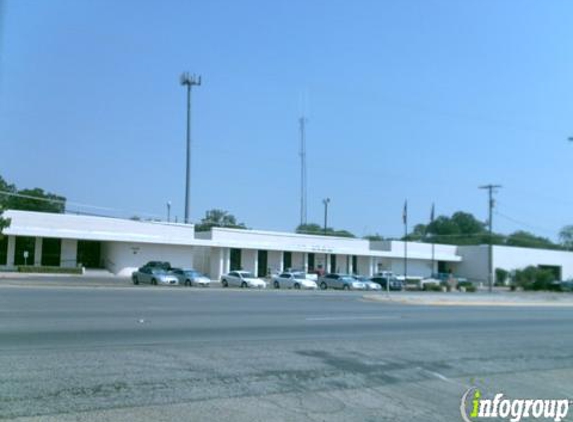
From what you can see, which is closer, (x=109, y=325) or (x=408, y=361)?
(x=408, y=361)

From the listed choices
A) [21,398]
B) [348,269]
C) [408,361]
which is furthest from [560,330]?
[348,269]

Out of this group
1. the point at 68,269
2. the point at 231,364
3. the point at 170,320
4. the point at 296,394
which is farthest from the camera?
the point at 68,269

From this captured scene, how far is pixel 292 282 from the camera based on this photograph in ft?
180

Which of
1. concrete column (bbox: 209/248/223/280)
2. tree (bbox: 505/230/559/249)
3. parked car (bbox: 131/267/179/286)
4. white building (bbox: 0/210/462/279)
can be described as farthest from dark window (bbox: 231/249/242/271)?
tree (bbox: 505/230/559/249)

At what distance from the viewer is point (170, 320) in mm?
17188

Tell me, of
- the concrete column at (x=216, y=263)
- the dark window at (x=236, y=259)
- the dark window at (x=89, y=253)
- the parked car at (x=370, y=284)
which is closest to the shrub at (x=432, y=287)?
the parked car at (x=370, y=284)

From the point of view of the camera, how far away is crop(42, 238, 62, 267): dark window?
5759 centimetres

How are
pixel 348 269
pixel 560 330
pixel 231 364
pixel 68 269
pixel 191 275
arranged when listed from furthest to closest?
pixel 348 269, pixel 68 269, pixel 191 275, pixel 560 330, pixel 231 364

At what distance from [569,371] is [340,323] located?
6.99 metres

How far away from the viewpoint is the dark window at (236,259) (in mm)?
70081

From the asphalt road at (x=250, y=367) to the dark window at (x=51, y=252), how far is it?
1595 inches

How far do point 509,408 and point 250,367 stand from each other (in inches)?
153

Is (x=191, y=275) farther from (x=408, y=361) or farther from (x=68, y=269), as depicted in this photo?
(x=408, y=361)

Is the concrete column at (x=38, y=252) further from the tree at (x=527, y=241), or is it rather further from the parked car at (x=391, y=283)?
the tree at (x=527, y=241)
